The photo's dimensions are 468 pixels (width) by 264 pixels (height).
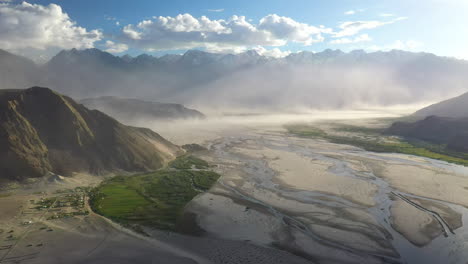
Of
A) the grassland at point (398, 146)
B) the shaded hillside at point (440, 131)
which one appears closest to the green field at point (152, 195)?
the grassland at point (398, 146)

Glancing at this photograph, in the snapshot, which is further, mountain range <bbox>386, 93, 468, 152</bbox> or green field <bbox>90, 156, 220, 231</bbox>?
mountain range <bbox>386, 93, 468, 152</bbox>

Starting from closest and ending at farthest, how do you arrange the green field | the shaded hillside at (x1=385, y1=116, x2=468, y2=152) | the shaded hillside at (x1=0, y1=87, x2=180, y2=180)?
the green field → the shaded hillside at (x1=0, y1=87, x2=180, y2=180) → the shaded hillside at (x1=385, y1=116, x2=468, y2=152)

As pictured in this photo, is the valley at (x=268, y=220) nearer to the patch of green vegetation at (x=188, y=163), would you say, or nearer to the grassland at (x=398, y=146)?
the patch of green vegetation at (x=188, y=163)

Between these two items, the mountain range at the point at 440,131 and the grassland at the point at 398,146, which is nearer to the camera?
the grassland at the point at 398,146

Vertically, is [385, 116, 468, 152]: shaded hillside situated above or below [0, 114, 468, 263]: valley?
above

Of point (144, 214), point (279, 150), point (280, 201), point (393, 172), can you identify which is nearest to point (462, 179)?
point (393, 172)

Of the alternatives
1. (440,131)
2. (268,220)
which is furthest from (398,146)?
(268,220)

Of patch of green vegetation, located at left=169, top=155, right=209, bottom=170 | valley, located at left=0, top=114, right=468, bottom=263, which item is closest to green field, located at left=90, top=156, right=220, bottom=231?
valley, located at left=0, top=114, right=468, bottom=263

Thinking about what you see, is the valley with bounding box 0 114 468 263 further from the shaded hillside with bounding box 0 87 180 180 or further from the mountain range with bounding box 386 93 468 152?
the mountain range with bounding box 386 93 468 152
